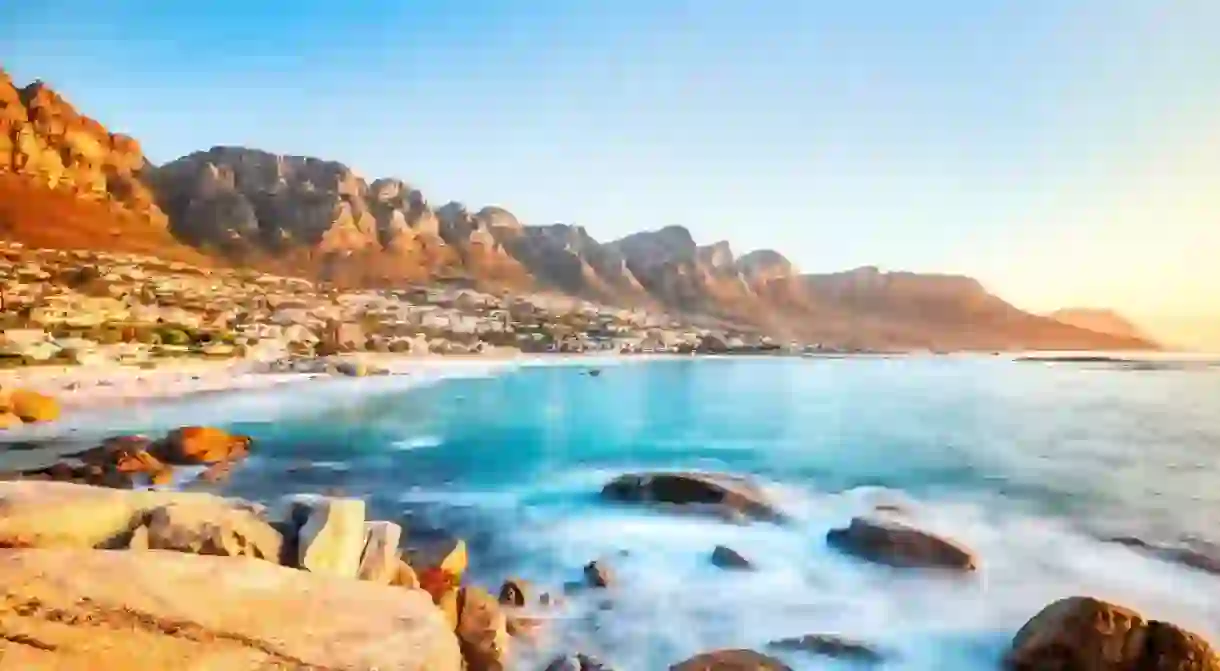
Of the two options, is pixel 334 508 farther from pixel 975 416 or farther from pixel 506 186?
pixel 975 416

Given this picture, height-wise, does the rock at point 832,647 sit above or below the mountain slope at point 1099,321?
below

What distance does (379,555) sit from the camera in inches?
92.5

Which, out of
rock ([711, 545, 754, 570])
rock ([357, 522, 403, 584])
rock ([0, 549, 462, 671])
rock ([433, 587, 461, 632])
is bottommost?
rock ([711, 545, 754, 570])

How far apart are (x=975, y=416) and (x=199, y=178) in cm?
602

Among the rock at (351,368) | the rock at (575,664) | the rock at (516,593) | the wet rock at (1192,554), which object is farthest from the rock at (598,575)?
the rock at (351,368)

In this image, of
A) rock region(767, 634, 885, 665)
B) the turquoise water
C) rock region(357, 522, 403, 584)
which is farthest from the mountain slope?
rock region(357, 522, 403, 584)

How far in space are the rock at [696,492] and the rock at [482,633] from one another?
1664mm

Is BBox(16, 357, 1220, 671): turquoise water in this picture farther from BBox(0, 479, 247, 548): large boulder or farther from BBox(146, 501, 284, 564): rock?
BBox(0, 479, 247, 548): large boulder

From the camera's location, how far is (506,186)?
4988 mm

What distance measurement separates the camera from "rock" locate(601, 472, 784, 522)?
3846mm

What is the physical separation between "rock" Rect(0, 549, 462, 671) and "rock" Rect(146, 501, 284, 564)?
222mm

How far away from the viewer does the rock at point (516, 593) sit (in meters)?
2.73

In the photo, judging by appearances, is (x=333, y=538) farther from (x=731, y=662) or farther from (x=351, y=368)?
(x=351, y=368)

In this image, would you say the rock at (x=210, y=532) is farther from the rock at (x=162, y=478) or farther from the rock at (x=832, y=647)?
the rock at (x=162, y=478)
